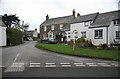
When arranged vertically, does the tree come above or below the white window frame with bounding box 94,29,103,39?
above

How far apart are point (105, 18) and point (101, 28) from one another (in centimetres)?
258

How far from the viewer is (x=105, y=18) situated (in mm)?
44062

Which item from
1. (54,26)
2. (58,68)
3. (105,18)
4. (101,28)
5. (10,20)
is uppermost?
(10,20)

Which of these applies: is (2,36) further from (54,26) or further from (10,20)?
(10,20)

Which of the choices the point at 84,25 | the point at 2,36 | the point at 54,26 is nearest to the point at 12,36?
the point at 2,36

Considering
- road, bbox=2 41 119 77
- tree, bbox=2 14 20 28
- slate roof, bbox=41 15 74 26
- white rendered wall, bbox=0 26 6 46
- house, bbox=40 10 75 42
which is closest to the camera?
road, bbox=2 41 119 77

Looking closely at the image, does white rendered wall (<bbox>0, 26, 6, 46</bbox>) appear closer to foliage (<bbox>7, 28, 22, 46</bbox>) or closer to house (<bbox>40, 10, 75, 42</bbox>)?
foliage (<bbox>7, 28, 22, 46</bbox>)

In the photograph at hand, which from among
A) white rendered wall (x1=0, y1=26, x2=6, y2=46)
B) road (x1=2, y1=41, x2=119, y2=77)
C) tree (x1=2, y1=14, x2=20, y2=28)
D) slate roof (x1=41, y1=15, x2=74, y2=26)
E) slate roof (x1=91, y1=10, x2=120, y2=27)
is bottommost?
road (x1=2, y1=41, x2=119, y2=77)

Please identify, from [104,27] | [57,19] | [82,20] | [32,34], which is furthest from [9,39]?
[32,34]

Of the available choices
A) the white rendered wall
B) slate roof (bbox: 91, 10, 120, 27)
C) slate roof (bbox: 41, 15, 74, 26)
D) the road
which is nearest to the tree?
slate roof (bbox: 41, 15, 74, 26)

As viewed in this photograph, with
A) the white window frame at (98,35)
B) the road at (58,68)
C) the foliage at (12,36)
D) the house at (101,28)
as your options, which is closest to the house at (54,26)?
the foliage at (12,36)

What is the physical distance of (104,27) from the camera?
41.9 meters

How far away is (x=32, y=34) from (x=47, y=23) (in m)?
53.7

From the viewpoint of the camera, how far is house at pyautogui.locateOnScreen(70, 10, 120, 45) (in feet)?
136
